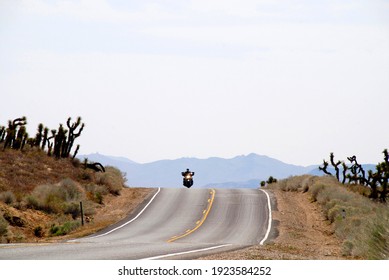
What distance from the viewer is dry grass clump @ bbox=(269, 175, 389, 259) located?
21.3 m

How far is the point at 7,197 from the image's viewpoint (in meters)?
43.8

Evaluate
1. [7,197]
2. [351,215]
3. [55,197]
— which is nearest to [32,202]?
[7,197]

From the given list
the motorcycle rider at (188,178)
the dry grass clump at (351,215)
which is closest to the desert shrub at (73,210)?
the dry grass clump at (351,215)

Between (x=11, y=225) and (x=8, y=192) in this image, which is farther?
(x=8, y=192)

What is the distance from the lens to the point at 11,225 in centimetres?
3997

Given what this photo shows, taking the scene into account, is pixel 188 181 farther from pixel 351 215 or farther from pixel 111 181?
pixel 351 215

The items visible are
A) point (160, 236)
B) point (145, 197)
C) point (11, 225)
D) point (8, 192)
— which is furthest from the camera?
point (145, 197)

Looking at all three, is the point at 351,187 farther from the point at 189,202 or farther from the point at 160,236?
the point at 160,236

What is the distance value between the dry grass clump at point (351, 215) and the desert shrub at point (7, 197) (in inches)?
718

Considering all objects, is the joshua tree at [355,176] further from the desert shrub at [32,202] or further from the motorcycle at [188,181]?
the desert shrub at [32,202]

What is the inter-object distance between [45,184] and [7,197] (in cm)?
702
